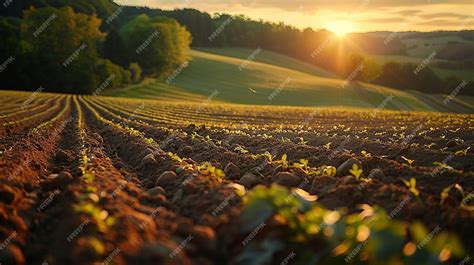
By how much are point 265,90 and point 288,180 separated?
194 feet

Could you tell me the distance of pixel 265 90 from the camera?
6462 cm

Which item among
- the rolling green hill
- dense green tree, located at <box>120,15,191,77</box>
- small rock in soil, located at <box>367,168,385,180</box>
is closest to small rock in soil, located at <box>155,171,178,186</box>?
small rock in soil, located at <box>367,168,385,180</box>

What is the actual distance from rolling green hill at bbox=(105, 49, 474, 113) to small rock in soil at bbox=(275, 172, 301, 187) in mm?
48618

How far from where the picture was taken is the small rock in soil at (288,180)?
19.9 ft

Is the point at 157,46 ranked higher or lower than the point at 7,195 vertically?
higher

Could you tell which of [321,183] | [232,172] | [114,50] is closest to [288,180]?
[321,183]

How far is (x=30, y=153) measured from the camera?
8141mm

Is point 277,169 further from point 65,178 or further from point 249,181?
point 65,178

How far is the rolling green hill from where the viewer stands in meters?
58.2

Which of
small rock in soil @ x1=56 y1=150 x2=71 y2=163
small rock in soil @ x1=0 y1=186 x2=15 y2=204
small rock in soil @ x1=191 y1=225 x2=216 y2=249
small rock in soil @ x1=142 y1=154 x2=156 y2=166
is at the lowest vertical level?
small rock in soil @ x1=0 y1=186 x2=15 y2=204

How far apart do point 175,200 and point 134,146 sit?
17.1 ft

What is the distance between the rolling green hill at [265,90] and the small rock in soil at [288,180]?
160ft

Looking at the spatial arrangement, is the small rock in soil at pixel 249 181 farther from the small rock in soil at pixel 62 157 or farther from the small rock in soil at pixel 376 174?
the small rock in soil at pixel 62 157

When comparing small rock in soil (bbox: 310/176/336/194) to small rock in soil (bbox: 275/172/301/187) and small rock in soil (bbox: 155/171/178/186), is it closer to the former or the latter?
small rock in soil (bbox: 275/172/301/187)
